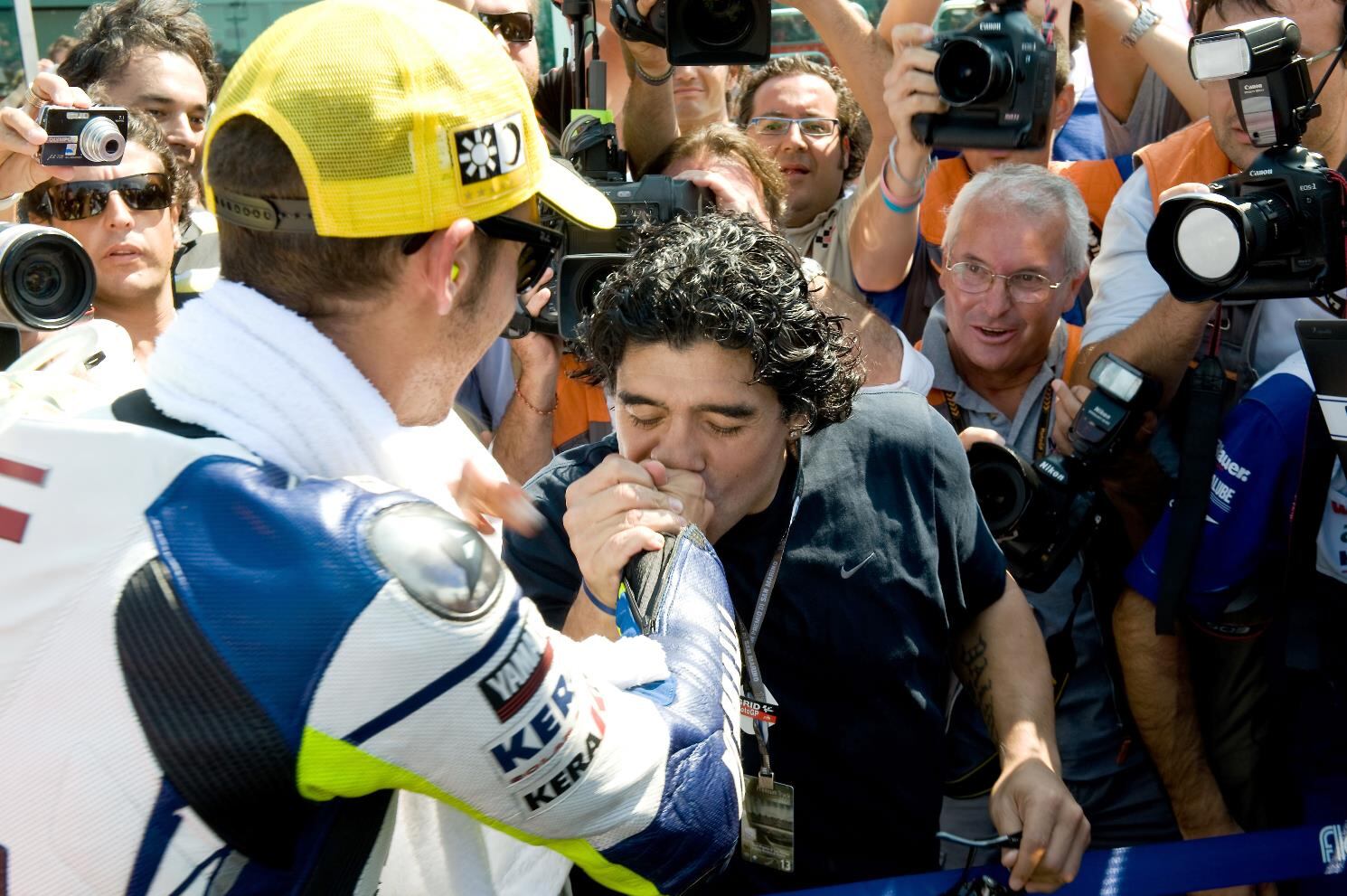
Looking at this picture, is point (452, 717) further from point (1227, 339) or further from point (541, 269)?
point (1227, 339)

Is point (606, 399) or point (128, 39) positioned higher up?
point (128, 39)

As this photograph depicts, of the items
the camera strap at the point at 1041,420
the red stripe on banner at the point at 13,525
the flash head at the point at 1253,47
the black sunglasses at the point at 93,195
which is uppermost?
the flash head at the point at 1253,47

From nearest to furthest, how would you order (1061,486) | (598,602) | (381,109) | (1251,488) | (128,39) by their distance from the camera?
(381,109) < (598,602) < (1251,488) < (1061,486) < (128,39)

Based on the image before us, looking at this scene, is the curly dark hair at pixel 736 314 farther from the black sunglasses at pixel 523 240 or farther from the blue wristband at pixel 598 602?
the black sunglasses at pixel 523 240

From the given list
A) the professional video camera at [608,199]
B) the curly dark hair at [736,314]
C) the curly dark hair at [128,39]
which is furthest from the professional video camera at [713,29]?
the curly dark hair at [128,39]

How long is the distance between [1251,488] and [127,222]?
2705 mm

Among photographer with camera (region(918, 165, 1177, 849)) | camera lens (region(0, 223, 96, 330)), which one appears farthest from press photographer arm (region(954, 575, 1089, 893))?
camera lens (region(0, 223, 96, 330))

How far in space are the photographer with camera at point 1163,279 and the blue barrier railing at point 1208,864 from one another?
38.8 inches

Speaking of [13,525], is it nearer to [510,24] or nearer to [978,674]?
[978,674]

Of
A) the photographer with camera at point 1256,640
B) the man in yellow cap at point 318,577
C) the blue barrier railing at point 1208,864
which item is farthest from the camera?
the photographer with camera at point 1256,640

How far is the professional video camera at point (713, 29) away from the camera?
3.33 m

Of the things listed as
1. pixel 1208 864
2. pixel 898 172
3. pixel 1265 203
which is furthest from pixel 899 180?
pixel 1208 864

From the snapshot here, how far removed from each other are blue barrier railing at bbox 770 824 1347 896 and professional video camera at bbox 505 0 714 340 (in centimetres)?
147

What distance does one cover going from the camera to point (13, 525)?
49.6 inches
